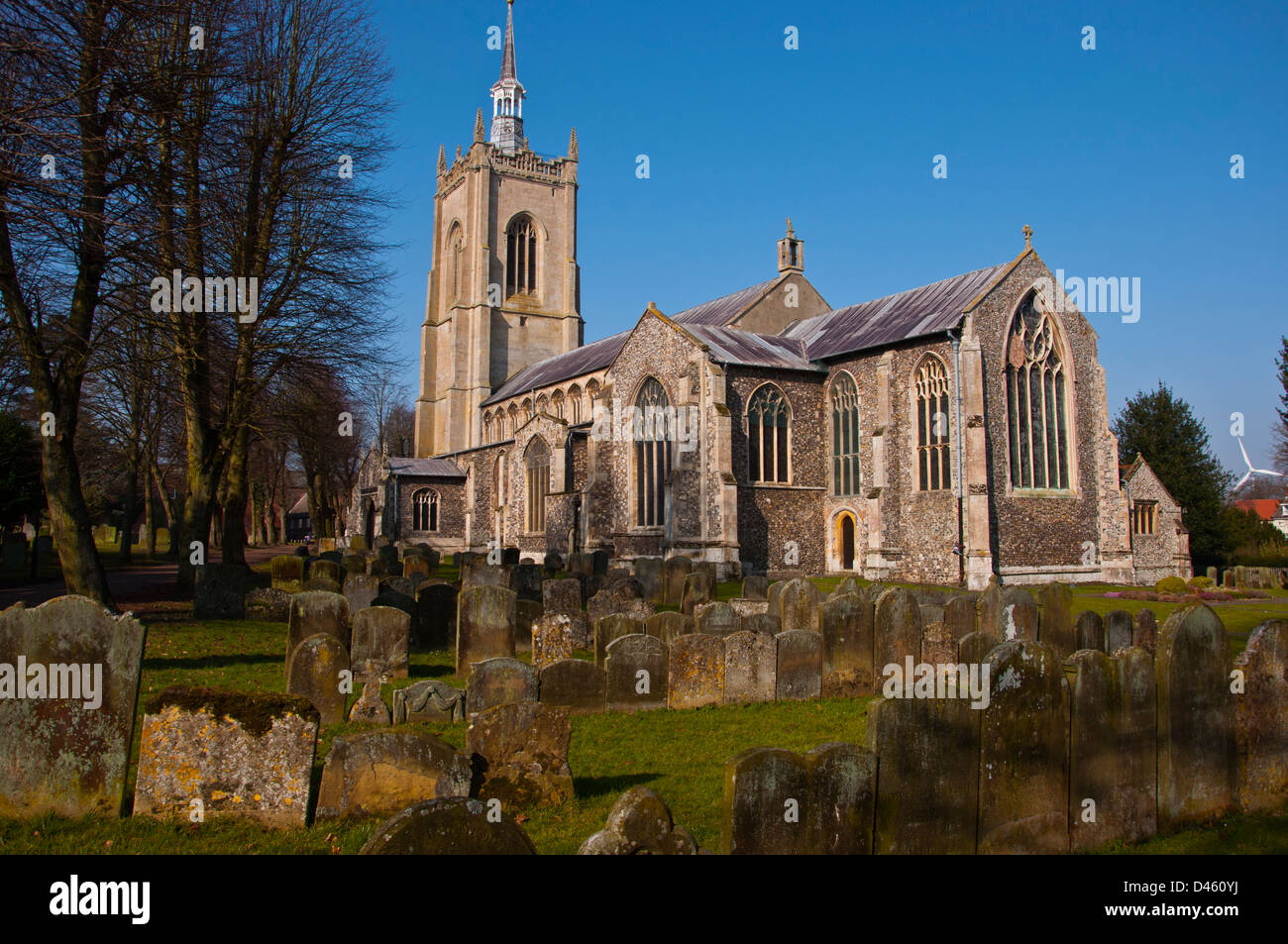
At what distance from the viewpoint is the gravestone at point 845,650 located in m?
10.1

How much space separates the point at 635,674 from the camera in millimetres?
9117

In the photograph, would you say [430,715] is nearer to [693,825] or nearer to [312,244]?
[693,825]

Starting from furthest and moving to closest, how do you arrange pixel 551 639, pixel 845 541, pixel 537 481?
pixel 537 481
pixel 845 541
pixel 551 639

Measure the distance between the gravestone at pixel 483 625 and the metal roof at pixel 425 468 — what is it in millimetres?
33434

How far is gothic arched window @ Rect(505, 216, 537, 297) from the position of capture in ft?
168

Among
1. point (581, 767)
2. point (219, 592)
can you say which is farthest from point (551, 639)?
point (219, 592)

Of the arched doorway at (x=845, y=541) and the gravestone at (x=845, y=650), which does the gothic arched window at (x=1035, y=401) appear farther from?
the gravestone at (x=845, y=650)

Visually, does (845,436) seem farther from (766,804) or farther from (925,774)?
(766,804)

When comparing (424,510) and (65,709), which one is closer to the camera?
(65,709)

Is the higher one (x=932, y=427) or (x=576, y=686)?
(x=932, y=427)

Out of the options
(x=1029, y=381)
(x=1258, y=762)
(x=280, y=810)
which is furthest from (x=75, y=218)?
(x=1029, y=381)

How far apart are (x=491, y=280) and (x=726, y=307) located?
19050 mm

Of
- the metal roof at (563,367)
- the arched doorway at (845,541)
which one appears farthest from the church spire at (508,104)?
the arched doorway at (845,541)
